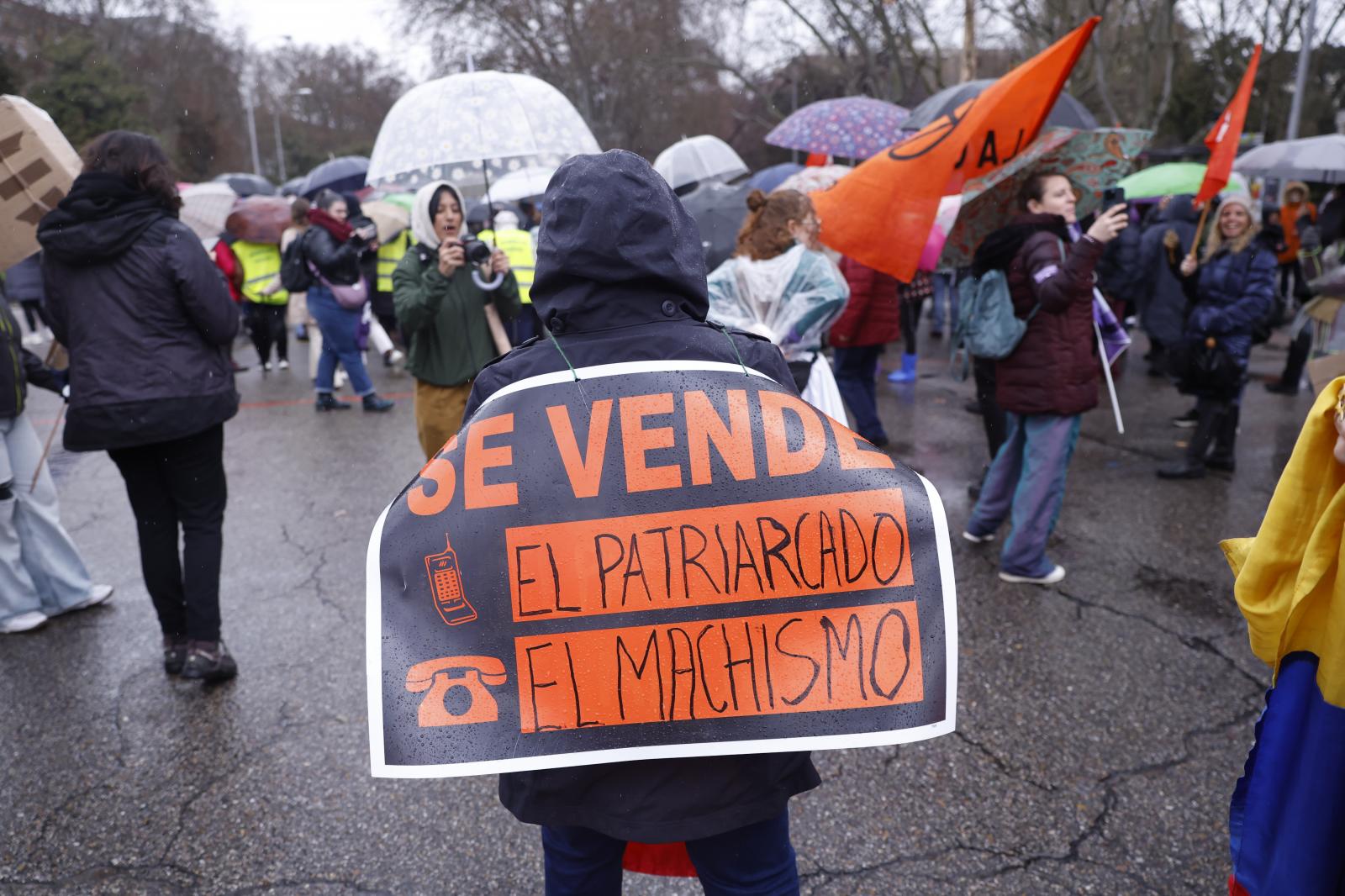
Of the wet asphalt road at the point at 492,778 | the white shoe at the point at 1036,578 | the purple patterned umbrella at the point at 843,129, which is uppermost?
the purple patterned umbrella at the point at 843,129

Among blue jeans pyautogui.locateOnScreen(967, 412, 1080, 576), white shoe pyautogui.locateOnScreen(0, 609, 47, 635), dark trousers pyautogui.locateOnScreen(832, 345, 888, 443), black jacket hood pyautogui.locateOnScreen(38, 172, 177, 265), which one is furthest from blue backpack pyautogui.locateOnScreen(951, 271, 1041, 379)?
white shoe pyautogui.locateOnScreen(0, 609, 47, 635)

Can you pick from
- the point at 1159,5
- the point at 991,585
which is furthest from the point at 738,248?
the point at 1159,5

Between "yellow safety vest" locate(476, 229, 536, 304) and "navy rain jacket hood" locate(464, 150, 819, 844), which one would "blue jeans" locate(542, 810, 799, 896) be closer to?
"navy rain jacket hood" locate(464, 150, 819, 844)

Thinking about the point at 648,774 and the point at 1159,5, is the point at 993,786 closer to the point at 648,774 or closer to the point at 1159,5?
the point at 648,774

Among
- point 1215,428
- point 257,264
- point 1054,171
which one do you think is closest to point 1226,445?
point 1215,428

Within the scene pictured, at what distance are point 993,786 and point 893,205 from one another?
2.14 m

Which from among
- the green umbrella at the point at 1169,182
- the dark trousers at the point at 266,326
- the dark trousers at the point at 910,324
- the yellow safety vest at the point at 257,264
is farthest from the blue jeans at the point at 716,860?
the dark trousers at the point at 266,326

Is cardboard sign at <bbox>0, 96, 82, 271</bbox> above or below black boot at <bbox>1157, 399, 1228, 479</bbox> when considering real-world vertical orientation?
above

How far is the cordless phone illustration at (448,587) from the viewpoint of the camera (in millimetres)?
1603

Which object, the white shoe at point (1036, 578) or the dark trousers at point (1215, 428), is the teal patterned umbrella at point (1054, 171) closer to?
the white shoe at point (1036, 578)

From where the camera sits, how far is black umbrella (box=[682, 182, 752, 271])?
7383 millimetres

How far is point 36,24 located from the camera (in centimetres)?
2945

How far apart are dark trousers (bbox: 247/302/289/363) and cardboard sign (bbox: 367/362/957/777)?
922 centimetres

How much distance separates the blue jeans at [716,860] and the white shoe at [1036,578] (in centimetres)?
290
